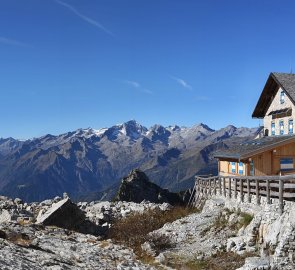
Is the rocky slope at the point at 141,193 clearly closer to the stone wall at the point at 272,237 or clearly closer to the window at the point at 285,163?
the window at the point at 285,163

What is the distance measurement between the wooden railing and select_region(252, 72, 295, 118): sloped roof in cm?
1186

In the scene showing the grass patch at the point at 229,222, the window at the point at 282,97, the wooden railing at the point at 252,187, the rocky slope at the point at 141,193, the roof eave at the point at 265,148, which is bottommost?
the grass patch at the point at 229,222

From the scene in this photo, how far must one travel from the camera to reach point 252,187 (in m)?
31.3

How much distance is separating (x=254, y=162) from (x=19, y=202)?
77.2ft

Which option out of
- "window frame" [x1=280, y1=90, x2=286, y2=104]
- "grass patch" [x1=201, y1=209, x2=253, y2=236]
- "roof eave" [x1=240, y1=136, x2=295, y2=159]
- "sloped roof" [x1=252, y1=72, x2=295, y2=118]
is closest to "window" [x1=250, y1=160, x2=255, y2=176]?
"roof eave" [x1=240, y1=136, x2=295, y2=159]

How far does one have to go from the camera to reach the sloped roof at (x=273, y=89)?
155ft

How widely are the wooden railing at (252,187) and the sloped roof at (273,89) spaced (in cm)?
1186

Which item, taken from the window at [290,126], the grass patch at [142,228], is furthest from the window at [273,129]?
the grass patch at [142,228]

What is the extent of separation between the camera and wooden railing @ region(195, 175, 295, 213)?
23328 mm

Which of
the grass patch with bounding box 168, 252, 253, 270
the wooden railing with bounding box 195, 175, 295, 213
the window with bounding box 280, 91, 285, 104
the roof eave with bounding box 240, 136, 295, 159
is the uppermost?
the window with bounding box 280, 91, 285, 104

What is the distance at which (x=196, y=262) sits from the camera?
22.2 m

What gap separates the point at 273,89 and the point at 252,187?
2384cm

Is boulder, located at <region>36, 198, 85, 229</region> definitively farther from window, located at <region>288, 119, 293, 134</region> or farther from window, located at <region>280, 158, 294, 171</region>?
window, located at <region>288, 119, 293, 134</region>

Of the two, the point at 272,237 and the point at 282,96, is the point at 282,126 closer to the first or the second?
the point at 282,96
